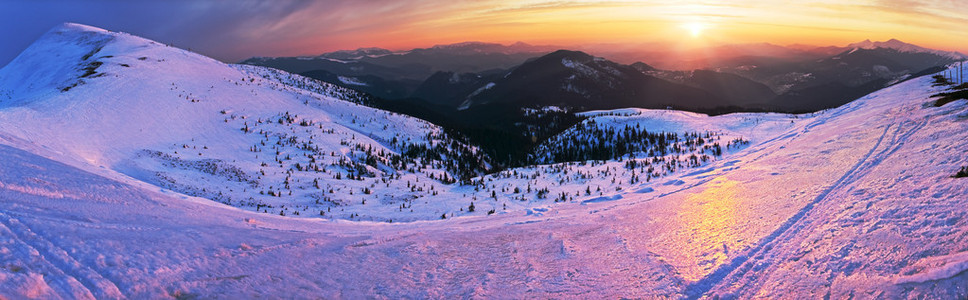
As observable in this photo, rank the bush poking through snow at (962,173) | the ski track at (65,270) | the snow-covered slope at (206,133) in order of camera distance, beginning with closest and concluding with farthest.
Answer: the ski track at (65,270) → the bush poking through snow at (962,173) → the snow-covered slope at (206,133)

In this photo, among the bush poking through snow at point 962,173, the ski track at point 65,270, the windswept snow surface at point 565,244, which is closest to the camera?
the ski track at point 65,270

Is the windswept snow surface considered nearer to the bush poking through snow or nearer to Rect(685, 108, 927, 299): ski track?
Rect(685, 108, 927, 299): ski track

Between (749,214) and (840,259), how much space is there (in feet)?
9.68

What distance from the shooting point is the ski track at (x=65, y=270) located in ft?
14.8

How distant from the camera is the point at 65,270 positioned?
Result: 4.90m

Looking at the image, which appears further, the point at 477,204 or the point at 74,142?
the point at 74,142

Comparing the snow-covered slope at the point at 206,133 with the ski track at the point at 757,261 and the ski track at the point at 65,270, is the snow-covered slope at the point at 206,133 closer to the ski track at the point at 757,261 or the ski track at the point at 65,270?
the ski track at the point at 65,270

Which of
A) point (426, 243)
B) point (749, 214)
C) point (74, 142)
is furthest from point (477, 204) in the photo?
point (74, 142)

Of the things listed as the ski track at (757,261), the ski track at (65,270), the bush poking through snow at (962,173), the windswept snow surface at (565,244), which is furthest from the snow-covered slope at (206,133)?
the bush poking through snow at (962,173)

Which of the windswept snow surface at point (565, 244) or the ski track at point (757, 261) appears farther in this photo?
the ski track at point (757, 261)

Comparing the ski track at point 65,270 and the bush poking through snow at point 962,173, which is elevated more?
the bush poking through snow at point 962,173

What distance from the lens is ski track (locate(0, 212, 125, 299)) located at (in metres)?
4.52

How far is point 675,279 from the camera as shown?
548 cm

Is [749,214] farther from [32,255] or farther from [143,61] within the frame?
[143,61]
